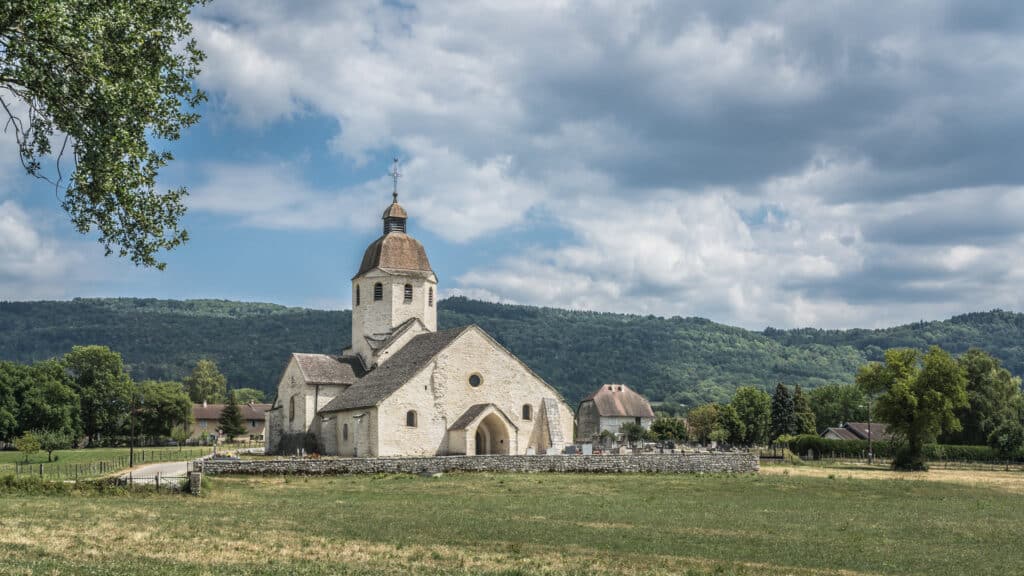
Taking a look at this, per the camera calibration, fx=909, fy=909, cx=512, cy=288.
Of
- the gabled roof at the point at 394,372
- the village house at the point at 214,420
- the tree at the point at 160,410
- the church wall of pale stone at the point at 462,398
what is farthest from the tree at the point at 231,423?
the church wall of pale stone at the point at 462,398

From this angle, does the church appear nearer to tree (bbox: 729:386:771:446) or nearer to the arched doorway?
the arched doorway

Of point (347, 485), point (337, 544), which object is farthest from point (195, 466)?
point (337, 544)

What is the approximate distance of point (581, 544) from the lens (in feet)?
72.1

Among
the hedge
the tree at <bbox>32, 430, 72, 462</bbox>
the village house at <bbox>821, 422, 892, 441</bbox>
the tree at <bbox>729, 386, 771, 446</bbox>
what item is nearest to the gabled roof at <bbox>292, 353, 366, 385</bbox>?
the tree at <bbox>32, 430, 72, 462</bbox>

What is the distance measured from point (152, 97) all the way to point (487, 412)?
127 feet

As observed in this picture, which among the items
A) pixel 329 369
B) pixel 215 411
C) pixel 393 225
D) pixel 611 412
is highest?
pixel 393 225

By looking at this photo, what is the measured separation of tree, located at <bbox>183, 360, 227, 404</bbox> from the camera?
150875mm

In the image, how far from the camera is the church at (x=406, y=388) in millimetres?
52688

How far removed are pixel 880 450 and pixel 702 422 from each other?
36983 mm

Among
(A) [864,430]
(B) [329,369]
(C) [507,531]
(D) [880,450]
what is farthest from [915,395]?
(A) [864,430]

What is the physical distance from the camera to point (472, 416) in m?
53.3

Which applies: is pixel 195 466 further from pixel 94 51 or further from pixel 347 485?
pixel 94 51

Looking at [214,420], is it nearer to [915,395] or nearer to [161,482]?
[915,395]

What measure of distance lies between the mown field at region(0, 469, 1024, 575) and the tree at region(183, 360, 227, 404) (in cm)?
11907
